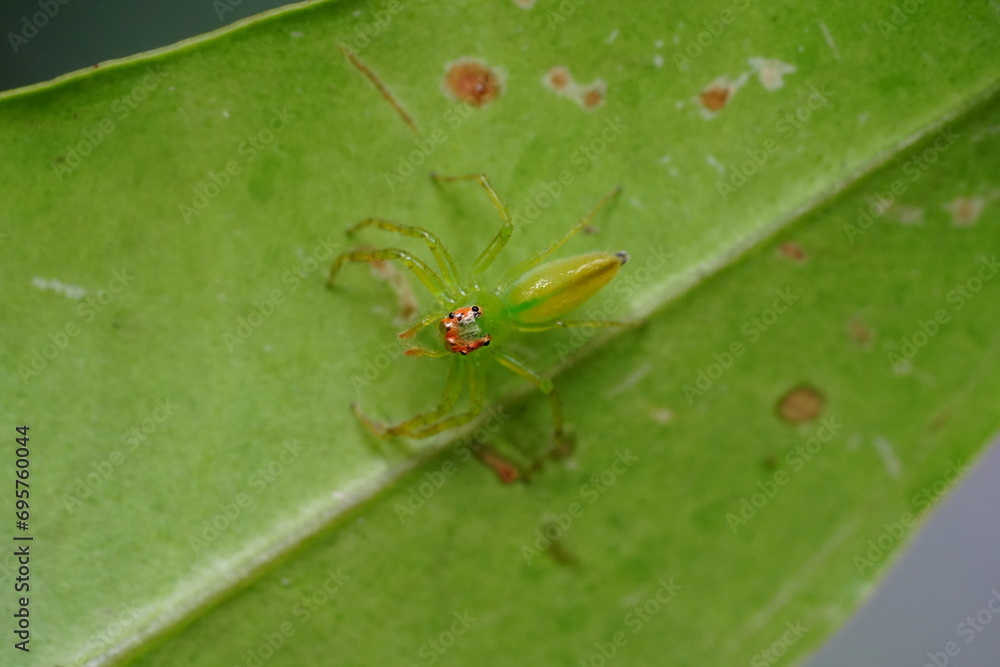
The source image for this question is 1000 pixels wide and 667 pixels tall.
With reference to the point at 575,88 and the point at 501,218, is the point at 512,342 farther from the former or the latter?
the point at 575,88

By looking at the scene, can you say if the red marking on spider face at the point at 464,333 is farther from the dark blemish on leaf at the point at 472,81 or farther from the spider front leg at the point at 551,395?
the dark blemish on leaf at the point at 472,81

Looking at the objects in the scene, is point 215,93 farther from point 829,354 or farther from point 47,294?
point 829,354

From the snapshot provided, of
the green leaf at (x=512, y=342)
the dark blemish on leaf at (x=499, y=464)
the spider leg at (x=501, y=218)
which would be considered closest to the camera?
the green leaf at (x=512, y=342)

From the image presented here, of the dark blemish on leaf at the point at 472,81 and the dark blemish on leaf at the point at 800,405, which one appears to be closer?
the dark blemish on leaf at the point at 472,81

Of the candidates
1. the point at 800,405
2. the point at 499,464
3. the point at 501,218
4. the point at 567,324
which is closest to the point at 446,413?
the point at 499,464

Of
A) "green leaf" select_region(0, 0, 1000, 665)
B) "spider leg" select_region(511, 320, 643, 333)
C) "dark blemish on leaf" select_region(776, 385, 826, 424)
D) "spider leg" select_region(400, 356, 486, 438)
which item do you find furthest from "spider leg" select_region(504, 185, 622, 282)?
"dark blemish on leaf" select_region(776, 385, 826, 424)

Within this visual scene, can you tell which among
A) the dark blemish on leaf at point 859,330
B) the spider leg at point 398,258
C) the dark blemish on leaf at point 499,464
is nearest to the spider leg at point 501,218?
the spider leg at point 398,258

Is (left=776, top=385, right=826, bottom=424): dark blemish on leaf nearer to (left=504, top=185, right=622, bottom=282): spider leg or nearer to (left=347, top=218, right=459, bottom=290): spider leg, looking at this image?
(left=504, top=185, right=622, bottom=282): spider leg
